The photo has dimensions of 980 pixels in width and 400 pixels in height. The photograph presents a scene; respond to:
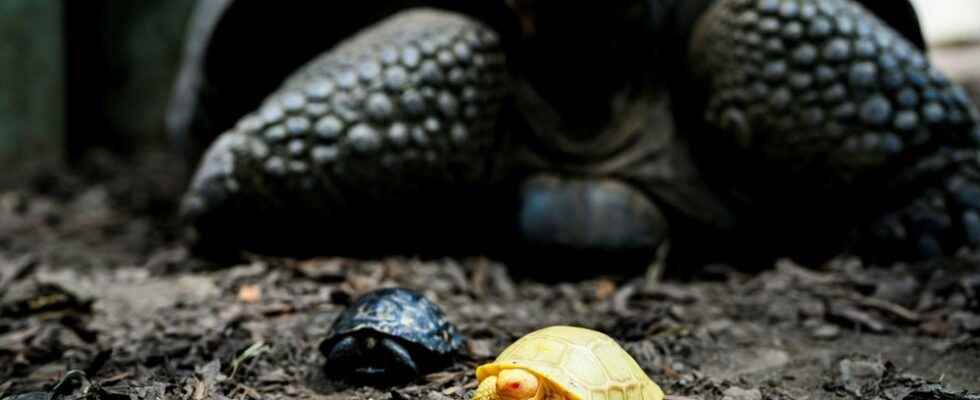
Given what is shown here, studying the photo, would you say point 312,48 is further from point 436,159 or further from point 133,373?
point 133,373

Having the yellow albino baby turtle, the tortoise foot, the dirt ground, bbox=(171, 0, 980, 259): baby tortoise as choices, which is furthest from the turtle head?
the tortoise foot

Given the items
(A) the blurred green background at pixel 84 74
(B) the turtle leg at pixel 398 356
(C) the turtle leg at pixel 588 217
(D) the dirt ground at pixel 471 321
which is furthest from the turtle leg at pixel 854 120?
(A) the blurred green background at pixel 84 74

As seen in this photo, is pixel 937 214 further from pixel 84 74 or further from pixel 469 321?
pixel 84 74

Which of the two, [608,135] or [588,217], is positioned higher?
[608,135]

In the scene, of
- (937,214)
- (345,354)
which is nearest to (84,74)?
(345,354)

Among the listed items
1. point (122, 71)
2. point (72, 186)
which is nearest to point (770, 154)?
point (72, 186)

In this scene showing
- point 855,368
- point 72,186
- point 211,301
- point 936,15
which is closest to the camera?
point 855,368

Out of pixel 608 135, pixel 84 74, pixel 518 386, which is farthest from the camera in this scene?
pixel 84 74

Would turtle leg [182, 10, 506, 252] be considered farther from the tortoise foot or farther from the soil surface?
the tortoise foot
